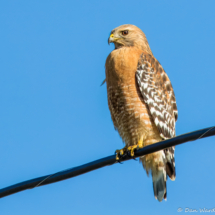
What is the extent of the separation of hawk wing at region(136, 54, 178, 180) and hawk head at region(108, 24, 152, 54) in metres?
0.40

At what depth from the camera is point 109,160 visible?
4328 millimetres

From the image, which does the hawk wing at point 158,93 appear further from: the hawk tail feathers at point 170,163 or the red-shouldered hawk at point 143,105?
the hawk tail feathers at point 170,163

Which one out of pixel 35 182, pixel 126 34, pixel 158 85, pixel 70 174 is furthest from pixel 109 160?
pixel 126 34

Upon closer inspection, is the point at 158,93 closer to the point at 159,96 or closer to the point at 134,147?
the point at 159,96

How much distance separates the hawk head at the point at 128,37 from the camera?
7.56 metres

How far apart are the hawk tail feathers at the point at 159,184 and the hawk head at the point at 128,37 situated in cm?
241

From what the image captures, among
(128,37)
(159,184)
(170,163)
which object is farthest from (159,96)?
(159,184)

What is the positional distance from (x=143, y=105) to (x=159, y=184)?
1472 millimetres

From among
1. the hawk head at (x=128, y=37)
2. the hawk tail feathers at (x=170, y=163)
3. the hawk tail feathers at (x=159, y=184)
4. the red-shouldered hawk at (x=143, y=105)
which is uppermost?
the hawk head at (x=128, y=37)

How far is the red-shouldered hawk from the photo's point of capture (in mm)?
6586

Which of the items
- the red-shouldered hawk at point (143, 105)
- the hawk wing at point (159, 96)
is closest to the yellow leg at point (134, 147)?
the red-shouldered hawk at point (143, 105)

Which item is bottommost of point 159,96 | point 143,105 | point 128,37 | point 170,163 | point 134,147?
point 170,163

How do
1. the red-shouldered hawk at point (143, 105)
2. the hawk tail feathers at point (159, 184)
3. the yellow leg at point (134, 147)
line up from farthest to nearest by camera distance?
1. the hawk tail feathers at point (159, 184)
2. the red-shouldered hawk at point (143, 105)
3. the yellow leg at point (134, 147)

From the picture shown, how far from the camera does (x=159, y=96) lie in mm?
6992
